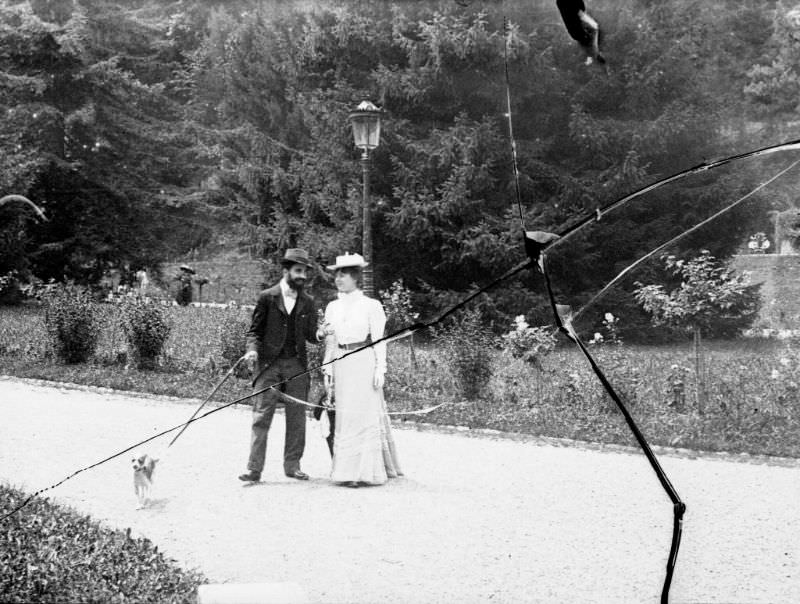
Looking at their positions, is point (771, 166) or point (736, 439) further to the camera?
point (736, 439)

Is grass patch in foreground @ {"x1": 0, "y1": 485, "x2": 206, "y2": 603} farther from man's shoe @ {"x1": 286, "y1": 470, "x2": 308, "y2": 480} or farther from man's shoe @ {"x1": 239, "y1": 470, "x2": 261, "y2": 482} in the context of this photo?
man's shoe @ {"x1": 286, "y1": 470, "x2": 308, "y2": 480}

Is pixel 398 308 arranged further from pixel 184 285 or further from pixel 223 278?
pixel 223 278

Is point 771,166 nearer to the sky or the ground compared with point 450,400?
nearer to the sky

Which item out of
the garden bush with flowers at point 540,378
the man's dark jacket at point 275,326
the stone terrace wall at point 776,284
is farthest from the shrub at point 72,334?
the stone terrace wall at point 776,284

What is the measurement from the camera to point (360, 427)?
125 inches

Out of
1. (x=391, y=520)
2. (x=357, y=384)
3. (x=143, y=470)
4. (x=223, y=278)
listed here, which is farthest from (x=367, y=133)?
(x=223, y=278)

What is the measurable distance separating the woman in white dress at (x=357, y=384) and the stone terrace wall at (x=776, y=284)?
1481 millimetres

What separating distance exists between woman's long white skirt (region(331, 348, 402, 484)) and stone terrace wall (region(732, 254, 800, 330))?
1.92 meters

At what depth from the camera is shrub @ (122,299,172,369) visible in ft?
9.53

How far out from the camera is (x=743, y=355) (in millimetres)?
1207

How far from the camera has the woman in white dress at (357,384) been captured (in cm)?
267

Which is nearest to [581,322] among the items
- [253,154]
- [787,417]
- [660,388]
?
[660,388]

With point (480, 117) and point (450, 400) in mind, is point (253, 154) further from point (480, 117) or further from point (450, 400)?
point (450, 400)

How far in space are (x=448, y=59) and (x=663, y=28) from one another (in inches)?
113
